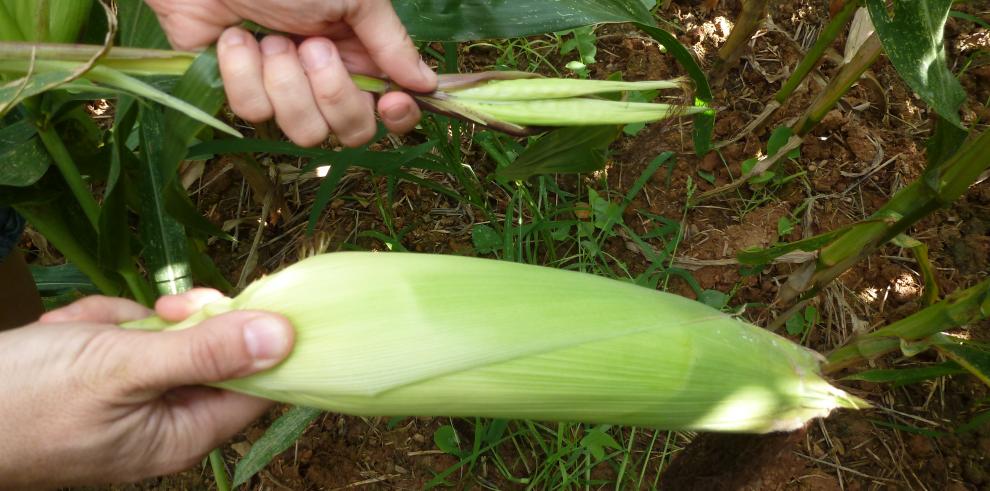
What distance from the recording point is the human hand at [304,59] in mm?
843

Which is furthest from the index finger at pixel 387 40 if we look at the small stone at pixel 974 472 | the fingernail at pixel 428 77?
the small stone at pixel 974 472

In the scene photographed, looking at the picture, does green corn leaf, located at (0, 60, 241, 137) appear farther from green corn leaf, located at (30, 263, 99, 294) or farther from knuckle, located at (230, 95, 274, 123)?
green corn leaf, located at (30, 263, 99, 294)

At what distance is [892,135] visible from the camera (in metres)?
1.66

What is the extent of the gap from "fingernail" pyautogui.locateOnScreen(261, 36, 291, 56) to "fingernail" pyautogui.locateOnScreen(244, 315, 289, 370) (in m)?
0.38

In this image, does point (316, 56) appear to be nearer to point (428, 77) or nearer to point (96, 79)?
point (428, 77)

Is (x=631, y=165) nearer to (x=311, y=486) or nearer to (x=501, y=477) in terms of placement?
(x=501, y=477)

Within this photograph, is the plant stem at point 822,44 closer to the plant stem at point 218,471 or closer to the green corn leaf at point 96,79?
the green corn leaf at point 96,79

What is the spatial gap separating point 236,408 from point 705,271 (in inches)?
41.5

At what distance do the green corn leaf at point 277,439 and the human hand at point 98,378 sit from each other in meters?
0.26

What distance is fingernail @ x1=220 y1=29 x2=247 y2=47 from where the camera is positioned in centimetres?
84

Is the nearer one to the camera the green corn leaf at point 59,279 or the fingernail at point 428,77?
the fingernail at point 428,77

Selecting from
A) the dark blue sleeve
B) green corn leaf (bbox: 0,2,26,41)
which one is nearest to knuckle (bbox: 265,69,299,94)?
green corn leaf (bbox: 0,2,26,41)

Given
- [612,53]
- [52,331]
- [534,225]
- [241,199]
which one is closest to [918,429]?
[534,225]

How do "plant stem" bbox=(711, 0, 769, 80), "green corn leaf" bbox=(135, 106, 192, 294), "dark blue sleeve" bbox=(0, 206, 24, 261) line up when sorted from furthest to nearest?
"plant stem" bbox=(711, 0, 769, 80), "dark blue sleeve" bbox=(0, 206, 24, 261), "green corn leaf" bbox=(135, 106, 192, 294)
